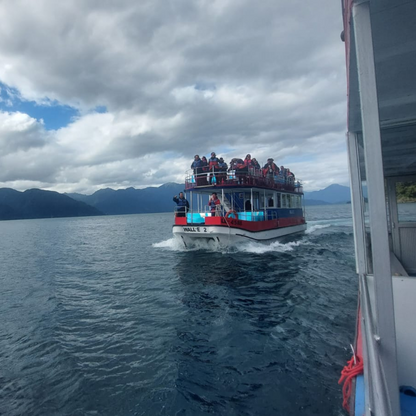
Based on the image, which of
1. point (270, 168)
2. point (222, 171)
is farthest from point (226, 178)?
point (270, 168)

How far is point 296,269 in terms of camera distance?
1349 centimetres

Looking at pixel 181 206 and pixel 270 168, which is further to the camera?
pixel 270 168

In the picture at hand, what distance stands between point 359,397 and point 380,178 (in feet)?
8.22

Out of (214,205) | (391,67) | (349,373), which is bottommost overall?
(349,373)

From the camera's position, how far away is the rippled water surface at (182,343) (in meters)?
4.70

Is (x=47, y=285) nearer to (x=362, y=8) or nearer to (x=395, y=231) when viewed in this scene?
(x=395, y=231)

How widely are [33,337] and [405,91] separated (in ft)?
31.6

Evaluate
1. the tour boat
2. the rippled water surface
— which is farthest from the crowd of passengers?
the rippled water surface

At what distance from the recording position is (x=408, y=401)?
2934 mm

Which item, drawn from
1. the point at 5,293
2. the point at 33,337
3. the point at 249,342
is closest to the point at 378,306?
the point at 249,342

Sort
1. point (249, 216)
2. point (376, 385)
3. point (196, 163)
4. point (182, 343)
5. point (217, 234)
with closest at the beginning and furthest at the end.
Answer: point (376, 385), point (182, 343), point (217, 234), point (196, 163), point (249, 216)

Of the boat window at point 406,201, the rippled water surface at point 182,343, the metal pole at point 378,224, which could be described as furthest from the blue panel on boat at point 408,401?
the boat window at point 406,201

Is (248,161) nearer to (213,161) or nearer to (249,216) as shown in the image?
(213,161)

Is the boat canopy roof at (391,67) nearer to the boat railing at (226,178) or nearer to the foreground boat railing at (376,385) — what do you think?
the foreground boat railing at (376,385)
